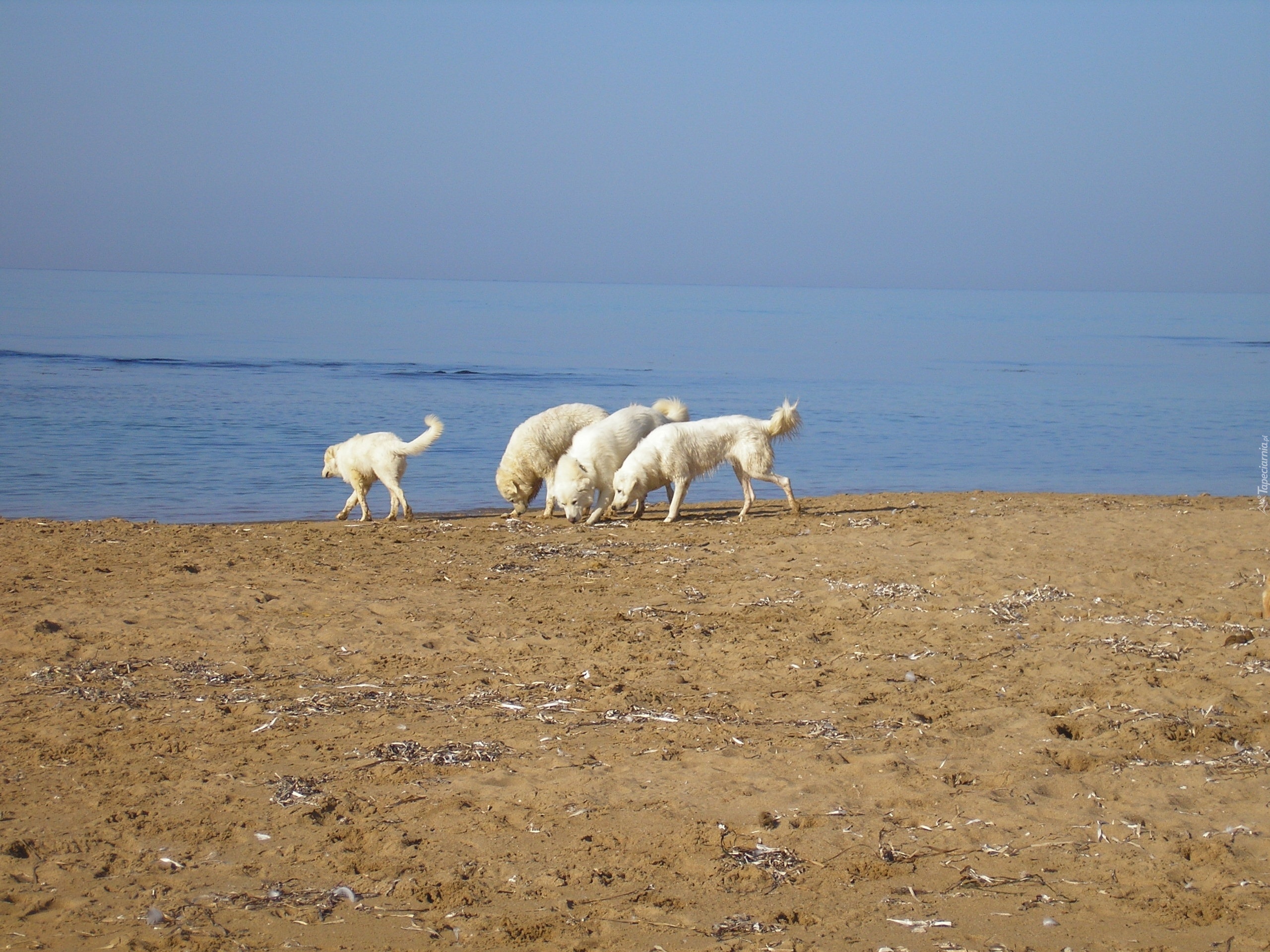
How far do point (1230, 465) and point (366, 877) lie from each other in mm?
19946

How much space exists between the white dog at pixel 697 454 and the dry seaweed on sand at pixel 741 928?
28.9ft

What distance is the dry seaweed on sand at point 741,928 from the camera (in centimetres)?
376

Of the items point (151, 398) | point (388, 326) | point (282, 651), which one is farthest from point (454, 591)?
point (388, 326)

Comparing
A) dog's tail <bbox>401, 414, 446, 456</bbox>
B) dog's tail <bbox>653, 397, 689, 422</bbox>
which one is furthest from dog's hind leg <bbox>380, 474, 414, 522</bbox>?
dog's tail <bbox>653, 397, 689, 422</bbox>

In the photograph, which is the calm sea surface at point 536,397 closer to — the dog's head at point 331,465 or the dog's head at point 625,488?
the dog's head at point 331,465

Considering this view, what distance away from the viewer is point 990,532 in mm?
10484

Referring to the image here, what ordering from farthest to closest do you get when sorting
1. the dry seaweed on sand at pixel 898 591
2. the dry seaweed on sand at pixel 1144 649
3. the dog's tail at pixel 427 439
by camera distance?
the dog's tail at pixel 427 439, the dry seaweed on sand at pixel 898 591, the dry seaweed on sand at pixel 1144 649

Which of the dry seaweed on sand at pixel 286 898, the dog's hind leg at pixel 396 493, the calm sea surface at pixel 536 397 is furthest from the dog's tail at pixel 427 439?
the dry seaweed on sand at pixel 286 898

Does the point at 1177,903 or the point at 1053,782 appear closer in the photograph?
the point at 1177,903

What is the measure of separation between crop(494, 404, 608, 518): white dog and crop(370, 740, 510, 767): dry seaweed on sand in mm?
8175

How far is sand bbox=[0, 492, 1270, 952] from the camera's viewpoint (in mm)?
3895

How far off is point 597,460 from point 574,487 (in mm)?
471

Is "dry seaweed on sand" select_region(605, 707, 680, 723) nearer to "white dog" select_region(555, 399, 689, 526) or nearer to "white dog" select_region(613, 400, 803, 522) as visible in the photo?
"white dog" select_region(555, 399, 689, 526)

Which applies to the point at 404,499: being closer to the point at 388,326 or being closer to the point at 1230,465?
the point at 1230,465
